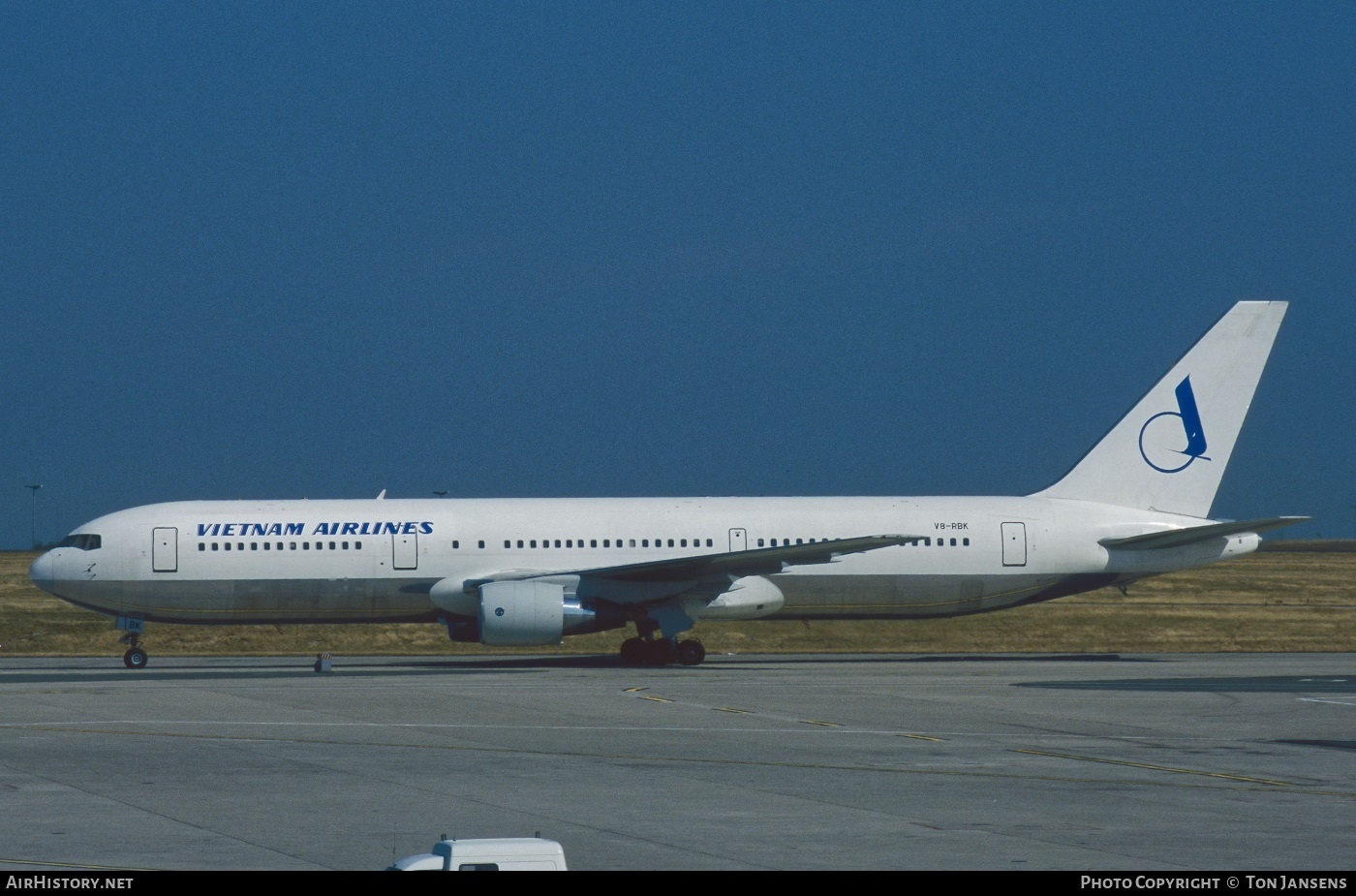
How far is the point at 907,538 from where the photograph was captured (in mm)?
32219

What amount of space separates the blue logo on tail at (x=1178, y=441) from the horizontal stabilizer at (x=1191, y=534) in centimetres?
218

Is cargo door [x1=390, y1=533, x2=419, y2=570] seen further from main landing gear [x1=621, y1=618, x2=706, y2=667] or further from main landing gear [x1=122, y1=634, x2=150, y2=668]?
main landing gear [x1=122, y1=634, x2=150, y2=668]

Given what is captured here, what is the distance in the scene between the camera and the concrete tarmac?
1188 centimetres

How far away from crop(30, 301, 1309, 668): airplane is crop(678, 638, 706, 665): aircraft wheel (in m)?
0.05

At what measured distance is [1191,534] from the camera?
113ft

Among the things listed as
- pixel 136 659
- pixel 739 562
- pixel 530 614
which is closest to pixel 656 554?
pixel 739 562

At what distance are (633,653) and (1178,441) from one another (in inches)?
549

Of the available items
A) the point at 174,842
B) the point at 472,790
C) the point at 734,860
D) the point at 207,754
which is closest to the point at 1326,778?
the point at 734,860

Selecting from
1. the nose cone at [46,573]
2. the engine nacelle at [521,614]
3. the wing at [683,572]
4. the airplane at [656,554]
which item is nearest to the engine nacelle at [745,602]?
the airplane at [656,554]

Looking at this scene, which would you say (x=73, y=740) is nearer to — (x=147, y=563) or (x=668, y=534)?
(x=147, y=563)

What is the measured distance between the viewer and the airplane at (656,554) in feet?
109

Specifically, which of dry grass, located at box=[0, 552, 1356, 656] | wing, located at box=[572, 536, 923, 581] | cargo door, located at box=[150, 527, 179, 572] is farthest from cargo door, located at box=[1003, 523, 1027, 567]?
cargo door, located at box=[150, 527, 179, 572]

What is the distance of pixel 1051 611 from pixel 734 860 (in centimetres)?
3781

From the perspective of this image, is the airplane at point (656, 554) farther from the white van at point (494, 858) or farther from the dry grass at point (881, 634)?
the white van at point (494, 858)
